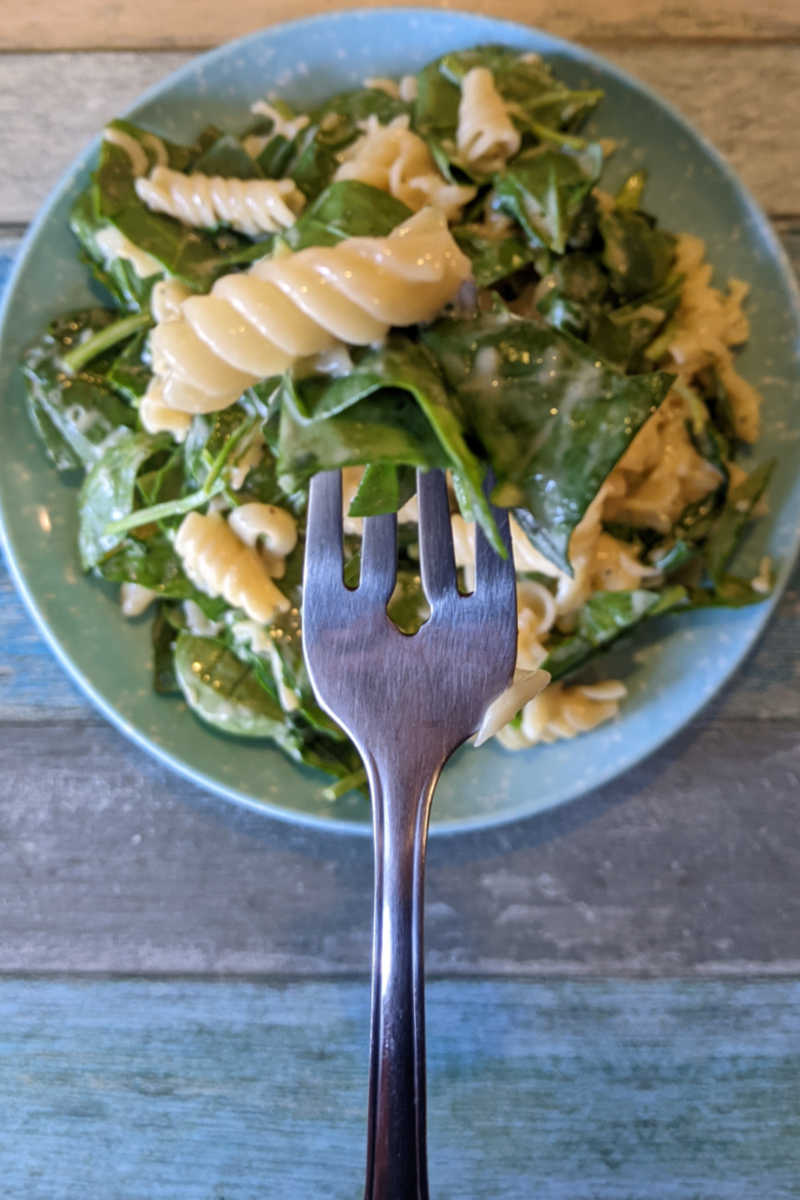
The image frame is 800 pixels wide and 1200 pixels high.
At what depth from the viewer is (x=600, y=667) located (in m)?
1.62

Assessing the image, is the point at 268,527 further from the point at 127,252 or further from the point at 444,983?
the point at 444,983

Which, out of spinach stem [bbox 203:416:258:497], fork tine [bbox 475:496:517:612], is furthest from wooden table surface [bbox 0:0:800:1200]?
fork tine [bbox 475:496:517:612]

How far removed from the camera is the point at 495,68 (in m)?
1.56

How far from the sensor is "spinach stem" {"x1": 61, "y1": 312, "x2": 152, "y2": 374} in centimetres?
158

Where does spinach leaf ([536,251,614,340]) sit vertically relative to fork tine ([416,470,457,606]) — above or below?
above

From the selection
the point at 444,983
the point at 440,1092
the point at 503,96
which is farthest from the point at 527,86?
the point at 440,1092

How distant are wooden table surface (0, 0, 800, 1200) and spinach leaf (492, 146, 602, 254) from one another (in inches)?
33.6

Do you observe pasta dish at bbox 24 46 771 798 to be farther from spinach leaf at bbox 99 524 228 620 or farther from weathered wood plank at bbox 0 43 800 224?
weathered wood plank at bbox 0 43 800 224

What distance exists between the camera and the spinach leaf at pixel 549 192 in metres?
1.48

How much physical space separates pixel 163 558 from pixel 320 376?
0.60 m

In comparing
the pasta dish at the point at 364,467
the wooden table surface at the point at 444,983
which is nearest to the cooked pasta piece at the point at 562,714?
the pasta dish at the point at 364,467

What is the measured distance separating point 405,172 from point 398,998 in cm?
129

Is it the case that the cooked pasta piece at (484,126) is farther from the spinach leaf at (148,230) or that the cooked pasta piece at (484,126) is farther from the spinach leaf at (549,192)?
the spinach leaf at (148,230)

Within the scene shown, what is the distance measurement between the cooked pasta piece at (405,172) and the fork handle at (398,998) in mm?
979
